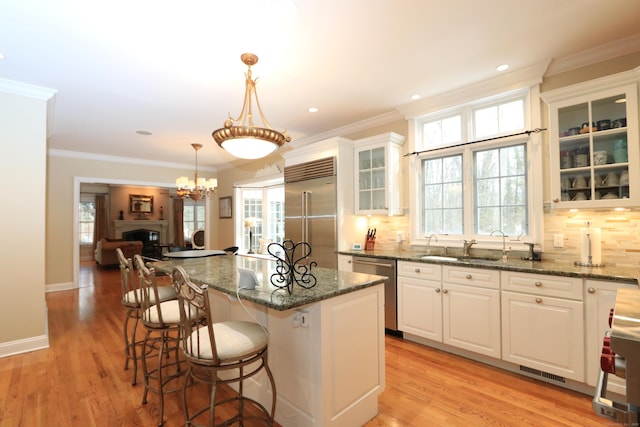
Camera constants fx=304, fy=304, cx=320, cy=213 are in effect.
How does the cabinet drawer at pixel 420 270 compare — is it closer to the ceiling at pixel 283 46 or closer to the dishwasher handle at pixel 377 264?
the dishwasher handle at pixel 377 264

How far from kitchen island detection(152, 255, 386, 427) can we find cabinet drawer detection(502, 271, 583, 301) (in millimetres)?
1242

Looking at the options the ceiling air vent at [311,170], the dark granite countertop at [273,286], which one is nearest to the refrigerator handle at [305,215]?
the ceiling air vent at [311,170]

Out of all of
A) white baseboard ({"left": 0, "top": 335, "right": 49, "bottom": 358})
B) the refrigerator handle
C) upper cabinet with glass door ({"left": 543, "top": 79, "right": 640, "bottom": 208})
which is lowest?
white baseboard ({"left": 0, "top": 335, "right": 49, "bottom": 358})

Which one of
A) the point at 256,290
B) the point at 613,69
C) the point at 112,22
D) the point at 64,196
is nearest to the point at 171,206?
the point at 64,196

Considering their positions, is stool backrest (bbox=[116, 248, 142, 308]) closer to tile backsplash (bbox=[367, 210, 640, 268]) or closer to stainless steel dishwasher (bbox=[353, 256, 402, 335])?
stainless steel dishwasher (bbox=[353, 256, 402, 335])

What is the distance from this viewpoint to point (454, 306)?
9.30 feet

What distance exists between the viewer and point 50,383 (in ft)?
8.14

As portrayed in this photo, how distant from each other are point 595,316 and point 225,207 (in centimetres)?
663

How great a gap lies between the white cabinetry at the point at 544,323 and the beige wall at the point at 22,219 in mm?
4533

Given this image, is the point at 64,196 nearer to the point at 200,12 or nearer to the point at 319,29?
the point at 200,12

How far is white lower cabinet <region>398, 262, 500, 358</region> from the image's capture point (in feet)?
8.63

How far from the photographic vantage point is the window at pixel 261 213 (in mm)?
6051

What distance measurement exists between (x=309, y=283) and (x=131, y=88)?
9.41 ft

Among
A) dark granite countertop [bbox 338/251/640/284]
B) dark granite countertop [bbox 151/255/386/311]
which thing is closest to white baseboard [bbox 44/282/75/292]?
dark granite countertop [bbox 151/255/386/311]
